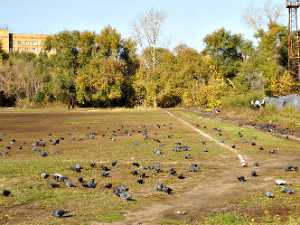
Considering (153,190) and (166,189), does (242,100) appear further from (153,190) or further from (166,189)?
(166,189)

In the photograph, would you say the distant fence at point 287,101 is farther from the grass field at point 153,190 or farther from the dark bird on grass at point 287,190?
the dark bird on grass at point 287,190

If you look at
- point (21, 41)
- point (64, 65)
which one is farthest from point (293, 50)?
point (21, 41)

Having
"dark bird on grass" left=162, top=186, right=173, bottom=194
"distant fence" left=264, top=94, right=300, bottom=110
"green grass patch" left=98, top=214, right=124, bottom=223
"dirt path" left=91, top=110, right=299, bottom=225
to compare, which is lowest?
"dirt path" left=91, top=110, right=299, bottom=225

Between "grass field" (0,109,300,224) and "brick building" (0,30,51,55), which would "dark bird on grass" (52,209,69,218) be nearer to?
"grass field" (0,109,300,224)

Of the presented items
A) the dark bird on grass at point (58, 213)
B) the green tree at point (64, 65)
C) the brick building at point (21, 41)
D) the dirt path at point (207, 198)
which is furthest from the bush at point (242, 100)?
the brick building at point (21, 41)

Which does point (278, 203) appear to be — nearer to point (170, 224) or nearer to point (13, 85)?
point (170, 224)

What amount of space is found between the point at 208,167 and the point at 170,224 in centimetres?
413

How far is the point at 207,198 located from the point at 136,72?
50459 millimetres

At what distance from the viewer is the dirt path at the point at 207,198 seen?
489 cm

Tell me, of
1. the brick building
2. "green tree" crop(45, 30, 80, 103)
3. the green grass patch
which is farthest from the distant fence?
the brick building

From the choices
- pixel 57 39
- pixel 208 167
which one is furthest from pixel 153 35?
pixel 208 167

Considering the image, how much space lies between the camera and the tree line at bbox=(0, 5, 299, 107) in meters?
49.4

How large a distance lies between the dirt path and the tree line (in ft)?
133

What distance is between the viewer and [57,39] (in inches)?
2035
